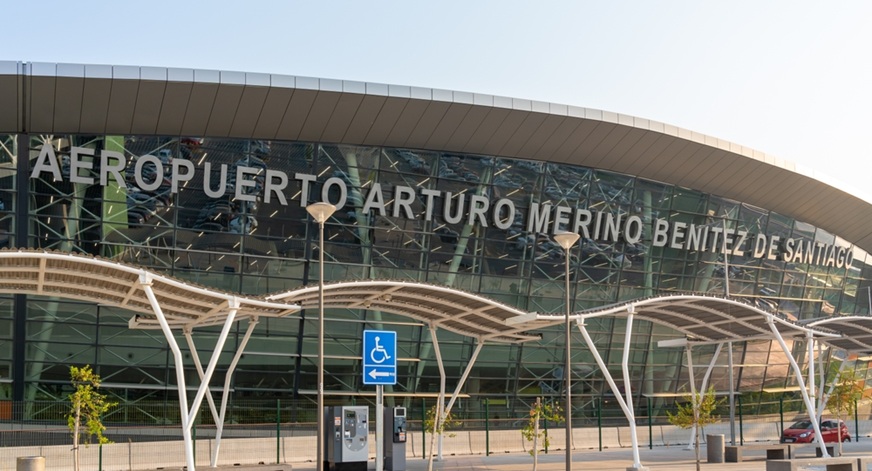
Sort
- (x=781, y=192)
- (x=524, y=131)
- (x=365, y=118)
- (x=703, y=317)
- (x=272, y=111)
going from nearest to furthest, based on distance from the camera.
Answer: (x=703, y=317), (x=272, y=111), (x=365, y=118), (x=524, y=131), (x=781, y=192)

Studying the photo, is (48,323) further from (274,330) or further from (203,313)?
(203,313)

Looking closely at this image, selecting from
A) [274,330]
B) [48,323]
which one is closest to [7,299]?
[48,323]

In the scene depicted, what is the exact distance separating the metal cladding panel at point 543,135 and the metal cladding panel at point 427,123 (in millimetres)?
4280

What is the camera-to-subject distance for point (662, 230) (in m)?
43.4

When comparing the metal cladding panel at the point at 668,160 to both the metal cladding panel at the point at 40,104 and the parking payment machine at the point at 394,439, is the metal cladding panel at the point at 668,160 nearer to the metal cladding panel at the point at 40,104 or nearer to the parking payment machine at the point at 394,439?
the parking payment machine at the point at 394,439

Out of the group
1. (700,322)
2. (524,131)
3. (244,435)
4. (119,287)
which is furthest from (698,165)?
(119,287)

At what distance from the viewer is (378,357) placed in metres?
19.0

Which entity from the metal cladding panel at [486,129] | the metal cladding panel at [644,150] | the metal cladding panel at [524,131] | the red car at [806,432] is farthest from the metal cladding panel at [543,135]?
the red car at [806,432]

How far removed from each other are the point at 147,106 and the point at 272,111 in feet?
14.0

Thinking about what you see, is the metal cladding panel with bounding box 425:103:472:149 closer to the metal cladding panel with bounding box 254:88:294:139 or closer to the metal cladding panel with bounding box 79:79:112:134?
the metal cladding panel with bounding box 254:88:294:139

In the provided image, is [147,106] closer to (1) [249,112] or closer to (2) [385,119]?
(1) [249,112]

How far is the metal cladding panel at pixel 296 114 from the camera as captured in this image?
33.8 metres

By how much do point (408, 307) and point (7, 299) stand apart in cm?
1431

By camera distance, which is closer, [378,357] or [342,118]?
[378,357]
